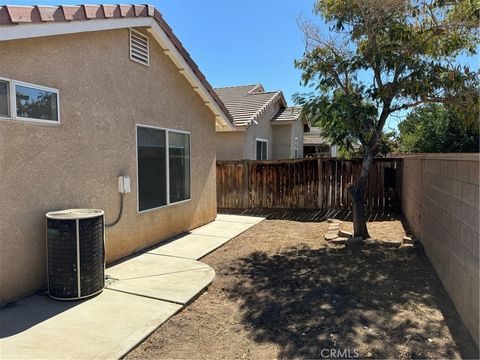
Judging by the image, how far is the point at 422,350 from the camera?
128 inches

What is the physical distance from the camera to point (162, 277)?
509 centimetres

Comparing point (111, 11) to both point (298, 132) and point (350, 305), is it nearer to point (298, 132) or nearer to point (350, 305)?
point (350, 305)

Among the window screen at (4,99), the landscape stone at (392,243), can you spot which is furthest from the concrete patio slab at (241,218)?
the window screen at (4,99)

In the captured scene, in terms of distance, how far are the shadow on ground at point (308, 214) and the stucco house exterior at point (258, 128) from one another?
3.11 metres

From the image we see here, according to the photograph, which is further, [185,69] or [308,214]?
[308,214]

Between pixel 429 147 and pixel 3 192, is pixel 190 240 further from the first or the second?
pixel 429 147

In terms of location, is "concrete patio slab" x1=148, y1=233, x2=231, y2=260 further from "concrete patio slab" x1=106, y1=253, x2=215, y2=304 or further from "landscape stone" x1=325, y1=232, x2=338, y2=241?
"landscape stone" x1=325, y1=232, x2=338, y2=241

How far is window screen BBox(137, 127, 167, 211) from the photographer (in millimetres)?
6434

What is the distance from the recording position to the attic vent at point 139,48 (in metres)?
6.14

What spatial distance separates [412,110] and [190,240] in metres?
5.47

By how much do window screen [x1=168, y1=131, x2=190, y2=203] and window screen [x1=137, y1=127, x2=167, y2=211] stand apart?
259mm

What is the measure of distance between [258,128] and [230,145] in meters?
2.22

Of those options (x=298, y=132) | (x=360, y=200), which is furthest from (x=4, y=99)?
(x=298, y=132)

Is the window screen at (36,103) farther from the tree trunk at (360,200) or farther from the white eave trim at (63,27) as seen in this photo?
the tree trunk at (360,200)
